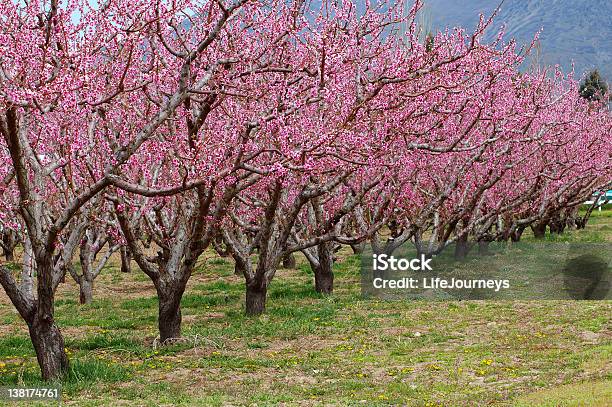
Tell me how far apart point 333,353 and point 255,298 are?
435cm

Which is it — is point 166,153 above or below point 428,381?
above

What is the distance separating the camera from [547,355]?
1145 cm

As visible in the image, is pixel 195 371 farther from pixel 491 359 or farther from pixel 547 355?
pixel 547 355

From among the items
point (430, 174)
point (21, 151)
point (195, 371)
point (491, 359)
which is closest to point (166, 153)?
point (21, 151)

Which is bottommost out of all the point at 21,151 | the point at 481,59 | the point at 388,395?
the point at 388,395

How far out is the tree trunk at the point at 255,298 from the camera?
16188mm

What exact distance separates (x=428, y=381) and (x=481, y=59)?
24.5 ft

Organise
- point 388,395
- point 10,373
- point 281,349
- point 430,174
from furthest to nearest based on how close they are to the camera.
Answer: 1. point 430,174
2. point 281,349
3. point 10,373
4. point 388,395

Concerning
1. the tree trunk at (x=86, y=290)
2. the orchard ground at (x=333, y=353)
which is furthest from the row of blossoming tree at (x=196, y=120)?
the tree trunk at (x=86, y=290)

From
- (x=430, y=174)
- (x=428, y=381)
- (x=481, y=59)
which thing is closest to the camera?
(x=428, y=381)

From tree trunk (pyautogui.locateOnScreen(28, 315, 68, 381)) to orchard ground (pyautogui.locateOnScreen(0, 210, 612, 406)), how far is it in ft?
0.75

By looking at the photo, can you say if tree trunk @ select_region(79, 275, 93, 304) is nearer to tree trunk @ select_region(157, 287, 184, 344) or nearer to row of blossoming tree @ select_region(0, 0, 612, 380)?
row of blossoming tree @ select_region(0, 0, 612, 380)

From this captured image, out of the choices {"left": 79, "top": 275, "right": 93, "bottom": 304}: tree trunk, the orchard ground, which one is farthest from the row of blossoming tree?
{"left": 79, "top": 275, "right": 93, "bottom": 304}: tree trunk

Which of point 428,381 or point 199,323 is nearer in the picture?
point 428,381
